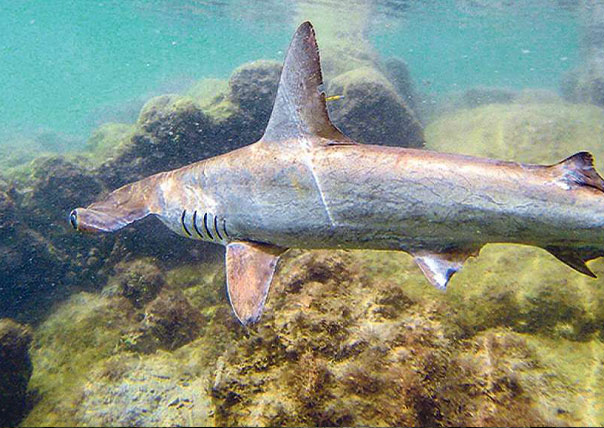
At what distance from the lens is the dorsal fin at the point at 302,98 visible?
2.72 m

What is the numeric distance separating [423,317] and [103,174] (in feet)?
28.2

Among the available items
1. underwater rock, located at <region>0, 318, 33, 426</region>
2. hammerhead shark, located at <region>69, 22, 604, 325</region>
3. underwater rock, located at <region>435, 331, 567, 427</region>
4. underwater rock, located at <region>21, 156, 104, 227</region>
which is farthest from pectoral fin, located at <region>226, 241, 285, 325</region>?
underwater rock, located at <region>21, 156, 104, 227</region>

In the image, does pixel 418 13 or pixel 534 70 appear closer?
pixel 418 13

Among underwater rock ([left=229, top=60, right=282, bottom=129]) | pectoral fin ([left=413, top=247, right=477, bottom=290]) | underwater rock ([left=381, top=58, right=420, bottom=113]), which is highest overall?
pectoral fin ([left=413, top=247, right=477, bottom=290])

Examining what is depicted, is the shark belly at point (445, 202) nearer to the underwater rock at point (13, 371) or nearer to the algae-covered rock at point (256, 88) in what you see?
the underwater rock at point (13, 371)

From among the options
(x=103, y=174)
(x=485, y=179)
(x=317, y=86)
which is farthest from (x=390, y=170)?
(x=103, y=174)

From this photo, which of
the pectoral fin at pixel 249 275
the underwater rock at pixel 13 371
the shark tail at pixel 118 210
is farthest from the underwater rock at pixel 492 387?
the underwater rock at pixel 13 371

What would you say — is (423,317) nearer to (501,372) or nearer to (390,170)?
(501,372)

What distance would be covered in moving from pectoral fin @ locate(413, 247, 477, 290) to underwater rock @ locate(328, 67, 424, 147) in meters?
8.49

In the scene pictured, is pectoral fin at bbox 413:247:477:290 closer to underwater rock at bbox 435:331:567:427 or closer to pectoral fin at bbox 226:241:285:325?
pectoral fin at bbox 226:241:285:325

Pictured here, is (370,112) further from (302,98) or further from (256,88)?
(302,98)

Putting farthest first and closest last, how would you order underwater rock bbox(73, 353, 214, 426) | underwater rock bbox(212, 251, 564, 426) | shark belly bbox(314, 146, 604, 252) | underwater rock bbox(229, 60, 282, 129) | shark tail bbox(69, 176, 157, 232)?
underwater rock bbox(229, 60, 282, 129) → underwater rock bbox(73, 353, 214, 426) → shark tail bbox(69, 176, 157, 232) → underwater rock bbox(212, 251, 564, 426) → shark belly bbox(314, 146, 604, 252)

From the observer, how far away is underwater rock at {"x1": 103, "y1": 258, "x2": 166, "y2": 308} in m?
6.87

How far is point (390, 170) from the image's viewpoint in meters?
2.48
